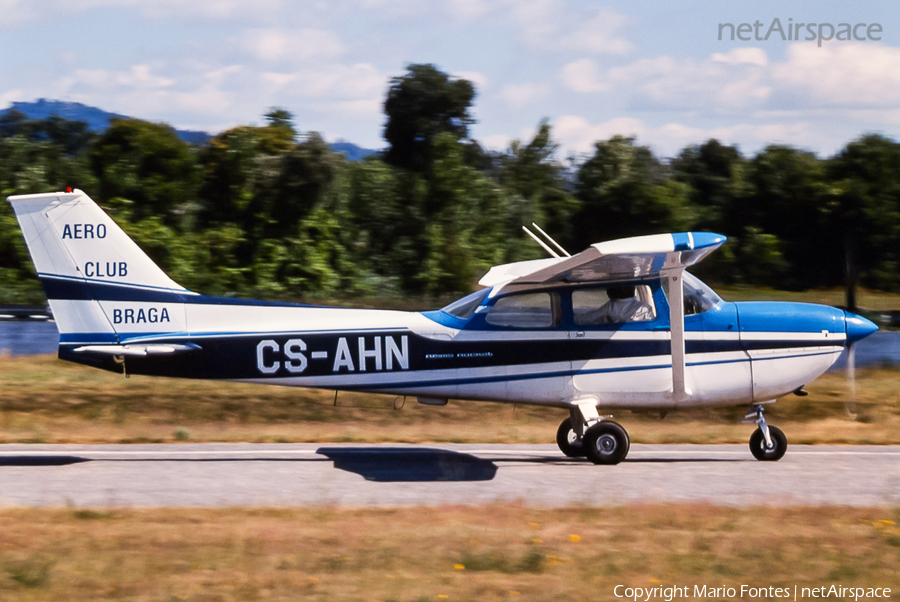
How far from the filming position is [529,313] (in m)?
10.2

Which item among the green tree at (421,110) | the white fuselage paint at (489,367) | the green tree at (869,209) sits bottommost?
→ the white fuselage paint at (489,367)

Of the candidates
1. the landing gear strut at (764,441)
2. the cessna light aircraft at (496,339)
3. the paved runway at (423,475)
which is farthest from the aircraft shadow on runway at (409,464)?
the landing gear strut at (764,441)

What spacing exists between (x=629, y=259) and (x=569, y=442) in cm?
259

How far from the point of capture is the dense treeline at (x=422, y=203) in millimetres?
30453

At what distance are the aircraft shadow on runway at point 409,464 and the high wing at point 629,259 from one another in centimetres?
208

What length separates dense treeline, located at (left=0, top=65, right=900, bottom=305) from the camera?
99.9ft

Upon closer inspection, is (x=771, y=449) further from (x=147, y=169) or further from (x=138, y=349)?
(x=147, y=169)

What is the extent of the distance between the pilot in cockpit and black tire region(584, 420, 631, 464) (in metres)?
1.17

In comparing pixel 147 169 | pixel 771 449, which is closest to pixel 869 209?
pixel 147 169

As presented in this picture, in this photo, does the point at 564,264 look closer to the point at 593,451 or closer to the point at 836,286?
the point at 593,451

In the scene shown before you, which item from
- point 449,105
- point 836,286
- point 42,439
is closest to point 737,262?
point 836,286

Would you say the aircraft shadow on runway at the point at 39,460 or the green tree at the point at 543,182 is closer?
the aircraft shadow on runway at the point at 39,460

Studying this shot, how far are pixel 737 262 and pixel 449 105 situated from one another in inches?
639

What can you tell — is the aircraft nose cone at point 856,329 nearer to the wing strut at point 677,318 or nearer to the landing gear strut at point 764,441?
the landing gear strut at point 764,441
